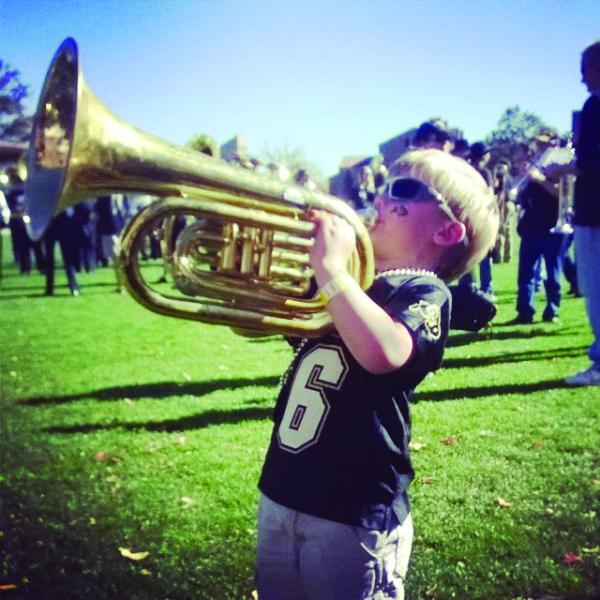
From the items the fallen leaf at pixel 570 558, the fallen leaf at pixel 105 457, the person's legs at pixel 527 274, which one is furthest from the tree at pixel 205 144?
the person's legs at pixel 527 274

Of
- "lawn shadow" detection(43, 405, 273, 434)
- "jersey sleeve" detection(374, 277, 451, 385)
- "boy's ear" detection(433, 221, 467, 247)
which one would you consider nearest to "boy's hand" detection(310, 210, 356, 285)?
"jersey sleeve" detection(374, 277, 451, 385)

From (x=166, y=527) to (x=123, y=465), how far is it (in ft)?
2.75

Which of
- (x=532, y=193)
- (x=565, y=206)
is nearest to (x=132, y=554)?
(x=565, y=206)

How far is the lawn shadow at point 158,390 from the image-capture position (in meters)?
4.97

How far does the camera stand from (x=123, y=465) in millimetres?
3646

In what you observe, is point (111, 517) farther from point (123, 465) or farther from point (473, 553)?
point (473, 553)

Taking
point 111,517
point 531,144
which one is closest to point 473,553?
point 111,517

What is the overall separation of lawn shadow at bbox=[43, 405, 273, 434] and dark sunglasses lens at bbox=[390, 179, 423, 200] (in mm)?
2805

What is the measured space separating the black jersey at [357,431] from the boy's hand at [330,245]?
190 millimetres

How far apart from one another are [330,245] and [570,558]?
1.94 metres

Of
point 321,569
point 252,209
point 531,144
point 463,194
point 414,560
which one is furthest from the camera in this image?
point 531,144

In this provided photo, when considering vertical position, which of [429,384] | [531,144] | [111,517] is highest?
[531,144]

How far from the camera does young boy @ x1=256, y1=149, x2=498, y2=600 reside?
1513 mm

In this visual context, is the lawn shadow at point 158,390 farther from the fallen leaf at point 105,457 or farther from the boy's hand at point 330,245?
the boy's hand at point 330,245
